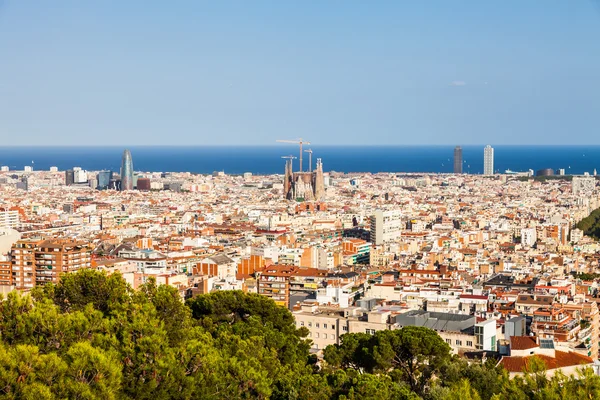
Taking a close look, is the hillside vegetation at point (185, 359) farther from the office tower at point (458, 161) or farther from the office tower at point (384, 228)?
the office tower at point (458, 161)

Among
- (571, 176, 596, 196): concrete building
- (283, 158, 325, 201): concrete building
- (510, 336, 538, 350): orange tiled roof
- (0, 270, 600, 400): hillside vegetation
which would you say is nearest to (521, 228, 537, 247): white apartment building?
(510, 336, 538, 350): orange tiled roof

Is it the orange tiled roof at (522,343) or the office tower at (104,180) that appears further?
the office tower at (104,180)

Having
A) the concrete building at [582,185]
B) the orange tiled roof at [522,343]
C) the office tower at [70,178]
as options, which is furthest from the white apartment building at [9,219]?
the office tower at [70,178]

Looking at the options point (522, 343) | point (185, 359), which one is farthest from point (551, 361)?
point (185, 359)

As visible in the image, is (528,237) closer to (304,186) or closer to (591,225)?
(591,225)

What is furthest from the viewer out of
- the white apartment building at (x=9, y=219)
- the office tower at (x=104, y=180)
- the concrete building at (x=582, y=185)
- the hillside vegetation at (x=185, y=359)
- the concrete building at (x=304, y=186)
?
the office tower at (x=104, y=180)

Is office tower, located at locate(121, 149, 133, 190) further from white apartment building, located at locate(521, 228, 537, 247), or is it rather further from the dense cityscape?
white apartment building, located at locate(521, 228, 537, 247)
